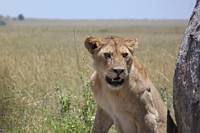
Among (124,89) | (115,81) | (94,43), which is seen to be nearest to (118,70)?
(115,81)

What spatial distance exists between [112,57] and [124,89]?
338mm

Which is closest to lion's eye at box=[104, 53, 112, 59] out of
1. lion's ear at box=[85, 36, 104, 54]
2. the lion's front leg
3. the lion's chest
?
lion's ear at box=[85, 36, 104, 54]

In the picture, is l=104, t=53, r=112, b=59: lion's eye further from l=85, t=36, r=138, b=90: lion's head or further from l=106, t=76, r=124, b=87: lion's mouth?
l=106, t=76, r=124, b=87: lion's mouth

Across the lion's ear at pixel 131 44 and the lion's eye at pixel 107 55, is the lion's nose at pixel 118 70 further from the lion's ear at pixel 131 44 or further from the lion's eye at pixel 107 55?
the lion's ear at pixel 131 44

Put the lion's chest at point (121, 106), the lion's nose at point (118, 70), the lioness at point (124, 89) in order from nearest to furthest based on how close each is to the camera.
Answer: the lion's nose at point (118, 70), the lioness at point (124, 89), the lion's chest at point (121, 106)

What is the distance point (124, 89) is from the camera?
17.9 ft

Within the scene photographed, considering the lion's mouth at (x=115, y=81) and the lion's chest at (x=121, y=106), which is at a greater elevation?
the lion's mouth at (x=115, y=81)

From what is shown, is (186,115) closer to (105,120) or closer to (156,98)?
(156,98)

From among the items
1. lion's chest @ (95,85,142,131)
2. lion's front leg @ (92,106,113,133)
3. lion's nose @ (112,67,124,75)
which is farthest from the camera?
lion's front leg @ (92,106,113,133)

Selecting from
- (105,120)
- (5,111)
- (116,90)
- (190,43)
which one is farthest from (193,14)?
(5,111)

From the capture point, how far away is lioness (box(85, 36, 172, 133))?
536 cm

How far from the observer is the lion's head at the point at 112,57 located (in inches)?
209

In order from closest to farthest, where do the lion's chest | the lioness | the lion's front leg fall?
the lioness < the lion's chest < the lion's front leg

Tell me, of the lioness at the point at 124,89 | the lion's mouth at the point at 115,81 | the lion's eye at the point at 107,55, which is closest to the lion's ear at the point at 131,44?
the lioness at the point at 124,89
